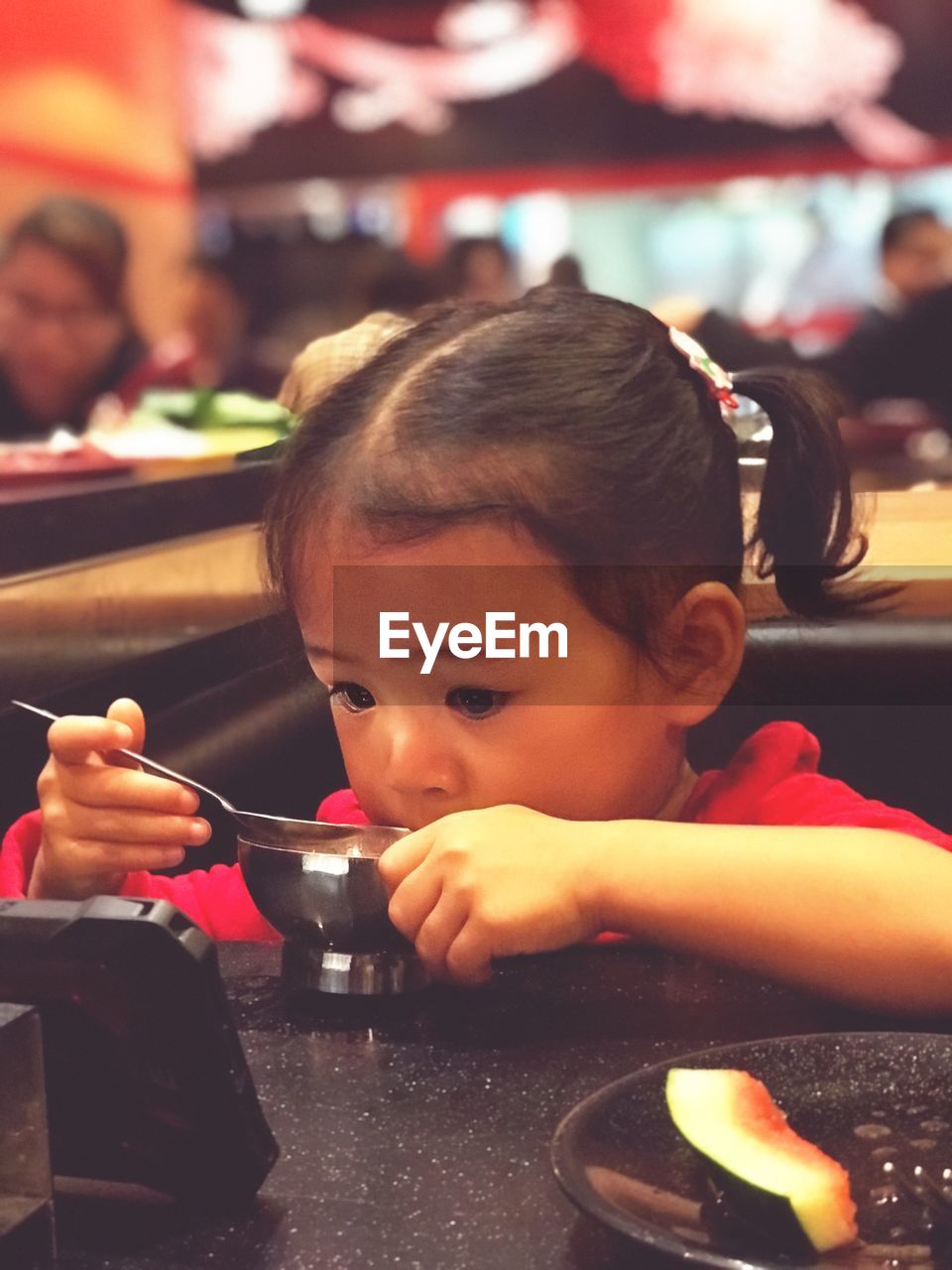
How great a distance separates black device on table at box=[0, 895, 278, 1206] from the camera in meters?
0.37

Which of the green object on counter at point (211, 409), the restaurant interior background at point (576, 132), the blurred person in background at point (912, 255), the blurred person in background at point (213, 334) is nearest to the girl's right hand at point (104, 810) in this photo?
the green object on counter at point (211, 409)

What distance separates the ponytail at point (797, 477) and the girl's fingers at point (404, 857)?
0.25 meters

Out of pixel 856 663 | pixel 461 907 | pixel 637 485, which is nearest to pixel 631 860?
pixel 461 907

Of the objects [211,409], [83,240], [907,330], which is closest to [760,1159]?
[211,409]

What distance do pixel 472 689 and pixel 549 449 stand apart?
0.10 m

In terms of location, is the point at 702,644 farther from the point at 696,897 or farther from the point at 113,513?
the point at 113,513

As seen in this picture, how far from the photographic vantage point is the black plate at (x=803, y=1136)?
1.16ft

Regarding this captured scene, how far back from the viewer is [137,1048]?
0.39 m

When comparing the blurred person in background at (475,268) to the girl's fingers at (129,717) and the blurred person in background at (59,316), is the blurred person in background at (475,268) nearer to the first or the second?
the blurred person in background at (59,316)

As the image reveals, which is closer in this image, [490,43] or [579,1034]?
[579,1034]

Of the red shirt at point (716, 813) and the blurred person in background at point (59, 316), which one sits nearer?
the red shirt at point (716, 813)

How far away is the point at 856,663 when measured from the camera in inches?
34.1

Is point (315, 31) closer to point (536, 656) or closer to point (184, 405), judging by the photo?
point (184, 405)

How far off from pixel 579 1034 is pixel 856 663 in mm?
431
